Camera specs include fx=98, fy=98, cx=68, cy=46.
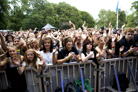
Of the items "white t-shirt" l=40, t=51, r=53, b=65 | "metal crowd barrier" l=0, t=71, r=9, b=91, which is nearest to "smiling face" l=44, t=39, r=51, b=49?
"white t-shirt" l=40, t=51, r=53, b=65

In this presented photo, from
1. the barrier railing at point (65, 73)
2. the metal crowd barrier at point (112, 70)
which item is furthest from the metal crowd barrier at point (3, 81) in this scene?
the metal crowd barrier at point (112, 70)

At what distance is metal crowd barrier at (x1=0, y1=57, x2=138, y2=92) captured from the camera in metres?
2.59

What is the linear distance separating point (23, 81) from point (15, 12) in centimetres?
4081

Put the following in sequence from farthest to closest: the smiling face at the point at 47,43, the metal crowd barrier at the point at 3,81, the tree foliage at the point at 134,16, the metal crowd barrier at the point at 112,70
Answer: the tree foliage at the point at 134,16 < the smiling face at the point at 47,43 < the metal crowd barrier at the point at 112,70 < the metal crowd barrier at the point at 3,81

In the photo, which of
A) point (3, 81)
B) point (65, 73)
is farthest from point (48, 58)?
point (3, 81)

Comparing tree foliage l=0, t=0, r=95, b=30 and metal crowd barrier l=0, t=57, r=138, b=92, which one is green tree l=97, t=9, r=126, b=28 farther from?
metal crowd barrier l=0, t=57, r=138, b=92

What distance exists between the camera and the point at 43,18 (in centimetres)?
3722

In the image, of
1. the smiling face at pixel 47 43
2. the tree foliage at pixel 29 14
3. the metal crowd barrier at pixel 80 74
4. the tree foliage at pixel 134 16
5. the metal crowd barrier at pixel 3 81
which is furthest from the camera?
the tree foliage at pixel 29 14

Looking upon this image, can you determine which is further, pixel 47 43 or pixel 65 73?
pixel 47 43

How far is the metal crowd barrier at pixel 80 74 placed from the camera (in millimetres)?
2586

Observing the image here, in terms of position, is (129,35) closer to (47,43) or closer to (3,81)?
(47,43)

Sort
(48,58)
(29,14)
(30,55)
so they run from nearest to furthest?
(30,55), (48,58), (29,14)

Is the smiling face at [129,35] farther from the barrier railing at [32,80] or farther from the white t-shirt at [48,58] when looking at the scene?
the barrier railing at [32,80]

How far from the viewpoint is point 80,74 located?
278 centimetres
